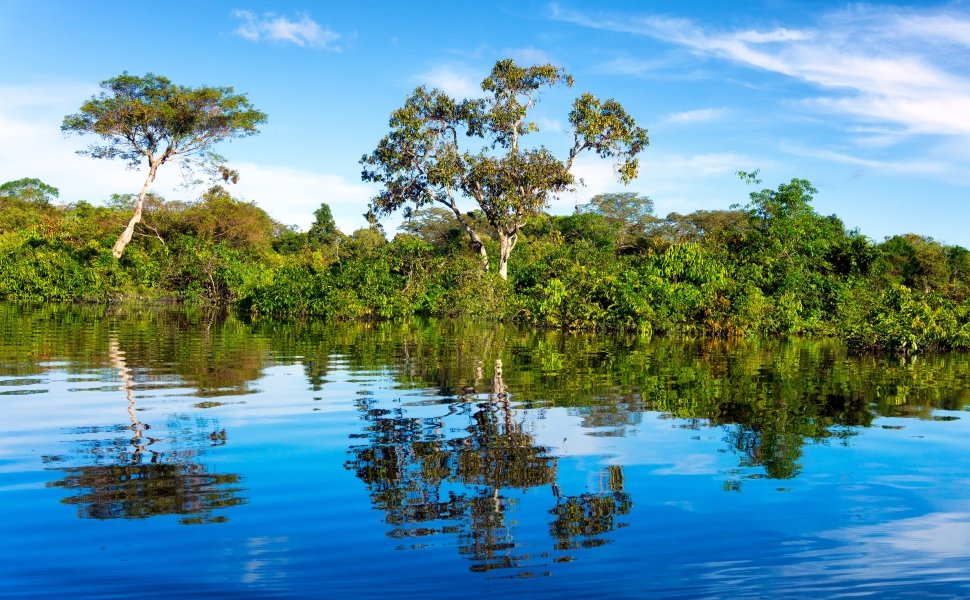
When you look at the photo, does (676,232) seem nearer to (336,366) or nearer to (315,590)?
(336,366)

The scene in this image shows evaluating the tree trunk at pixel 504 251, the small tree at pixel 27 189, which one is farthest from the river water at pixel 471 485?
the small tree at pixel 27 189

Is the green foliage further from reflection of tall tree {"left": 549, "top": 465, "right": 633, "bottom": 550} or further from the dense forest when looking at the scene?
reflection of tall tree {"left": 549, "top": 465, "right": 633, "bottom": 550}

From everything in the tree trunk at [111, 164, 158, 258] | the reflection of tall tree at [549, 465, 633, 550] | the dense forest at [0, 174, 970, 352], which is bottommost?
the reflection of tall tree at [549, 465, 633, 550]

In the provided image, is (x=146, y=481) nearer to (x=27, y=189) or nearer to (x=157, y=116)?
(x=157, y=116)

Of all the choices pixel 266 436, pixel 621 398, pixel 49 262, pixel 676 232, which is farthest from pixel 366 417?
pixel 676 232

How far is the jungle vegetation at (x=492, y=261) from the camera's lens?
21609 millimetres

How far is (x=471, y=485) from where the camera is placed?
4863mm

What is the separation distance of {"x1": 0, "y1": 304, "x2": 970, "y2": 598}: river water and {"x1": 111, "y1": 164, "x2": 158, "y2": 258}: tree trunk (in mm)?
24913

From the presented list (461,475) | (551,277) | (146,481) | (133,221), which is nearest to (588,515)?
(461,475)

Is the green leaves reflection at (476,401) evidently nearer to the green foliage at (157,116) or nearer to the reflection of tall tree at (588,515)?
the reflection of tall tree at (588,515)

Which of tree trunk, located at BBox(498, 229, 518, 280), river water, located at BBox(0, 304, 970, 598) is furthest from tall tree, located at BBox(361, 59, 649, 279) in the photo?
river water, located at BBox(0, 304, 970, 598)

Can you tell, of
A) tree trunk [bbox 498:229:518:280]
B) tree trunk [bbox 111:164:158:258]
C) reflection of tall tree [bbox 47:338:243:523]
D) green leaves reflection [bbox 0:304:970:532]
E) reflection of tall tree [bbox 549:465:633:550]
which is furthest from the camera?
tree trunk [bbox 111:164:158:258]

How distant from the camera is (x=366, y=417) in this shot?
724 cm

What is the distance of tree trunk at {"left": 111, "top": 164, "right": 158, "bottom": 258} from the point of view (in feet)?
109
